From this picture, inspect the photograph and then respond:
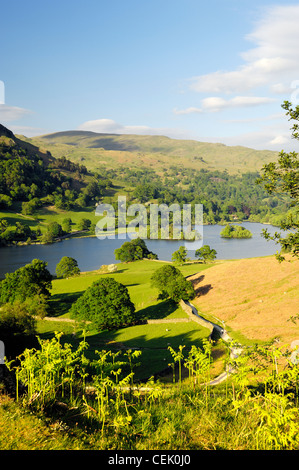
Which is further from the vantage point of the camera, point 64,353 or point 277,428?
point 64,353

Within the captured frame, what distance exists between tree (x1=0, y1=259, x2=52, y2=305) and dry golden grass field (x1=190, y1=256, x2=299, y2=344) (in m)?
30.6

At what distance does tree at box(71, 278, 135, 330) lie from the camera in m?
49.6

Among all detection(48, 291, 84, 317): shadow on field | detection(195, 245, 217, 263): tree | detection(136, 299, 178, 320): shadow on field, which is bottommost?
detection(48, 291, 84, 317): shadow on field

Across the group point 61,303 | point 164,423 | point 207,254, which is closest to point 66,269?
point 61,303

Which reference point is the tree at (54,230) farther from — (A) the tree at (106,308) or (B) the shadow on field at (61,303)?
(A) the tree at (106,308)

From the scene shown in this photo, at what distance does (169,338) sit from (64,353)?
35.4m

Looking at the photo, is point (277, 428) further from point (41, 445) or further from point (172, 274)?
point (172, 274)

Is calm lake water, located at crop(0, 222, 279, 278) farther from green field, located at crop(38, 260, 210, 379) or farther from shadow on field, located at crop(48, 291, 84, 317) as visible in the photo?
green field, located at crop(38, 260, 210, 379)

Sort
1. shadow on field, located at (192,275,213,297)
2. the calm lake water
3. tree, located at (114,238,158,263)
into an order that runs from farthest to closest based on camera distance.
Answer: the calm lake water < tree, located at (114,238,158,263) < shadow on field, located at (192,275,213,297)

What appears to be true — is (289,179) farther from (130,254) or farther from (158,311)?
(130,254)

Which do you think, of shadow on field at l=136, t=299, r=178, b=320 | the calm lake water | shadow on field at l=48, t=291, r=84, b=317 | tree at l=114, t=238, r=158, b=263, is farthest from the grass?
tree at l=114, t=238, r=158, b=263

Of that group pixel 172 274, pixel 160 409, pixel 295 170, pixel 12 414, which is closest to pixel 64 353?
pixel 12 414

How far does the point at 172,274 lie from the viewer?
64.0 meters
